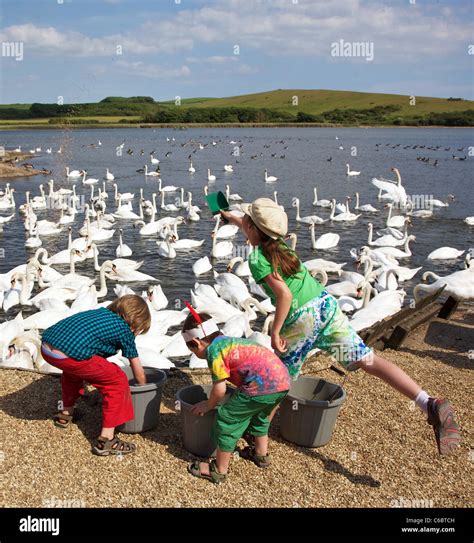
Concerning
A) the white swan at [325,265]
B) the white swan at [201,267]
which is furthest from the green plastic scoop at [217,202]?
the white swan at [201,267]

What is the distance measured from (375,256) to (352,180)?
22.6 m

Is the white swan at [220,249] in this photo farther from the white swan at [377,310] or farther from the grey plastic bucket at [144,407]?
the grey plastic bucket at [144,407]

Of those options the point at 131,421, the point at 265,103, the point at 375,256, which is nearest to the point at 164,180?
the point at 375,256

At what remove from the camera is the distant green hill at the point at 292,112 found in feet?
400

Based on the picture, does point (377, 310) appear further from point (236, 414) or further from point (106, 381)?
point (106, 381)

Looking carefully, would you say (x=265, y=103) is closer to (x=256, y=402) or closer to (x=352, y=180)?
(x=352, y=180)

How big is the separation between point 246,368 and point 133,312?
46.9 inches

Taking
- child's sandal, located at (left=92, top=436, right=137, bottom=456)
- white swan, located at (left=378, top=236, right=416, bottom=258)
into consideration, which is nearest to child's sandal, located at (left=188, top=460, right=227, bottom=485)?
child's sandal, located at (left=92, top=436, right=137, bottom=456)

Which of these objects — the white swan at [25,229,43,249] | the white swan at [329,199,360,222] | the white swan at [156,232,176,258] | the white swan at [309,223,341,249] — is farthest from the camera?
the white swan at [329,199,360,222]

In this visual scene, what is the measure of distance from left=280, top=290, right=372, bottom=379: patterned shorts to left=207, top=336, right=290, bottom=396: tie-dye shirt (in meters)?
0.36

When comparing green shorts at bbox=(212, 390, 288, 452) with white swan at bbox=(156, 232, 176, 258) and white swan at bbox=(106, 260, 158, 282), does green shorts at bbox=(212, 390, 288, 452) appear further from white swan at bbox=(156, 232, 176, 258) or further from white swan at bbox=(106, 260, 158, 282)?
white swan at bbox=(156, 232, 176, 258)

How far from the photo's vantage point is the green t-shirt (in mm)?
4883

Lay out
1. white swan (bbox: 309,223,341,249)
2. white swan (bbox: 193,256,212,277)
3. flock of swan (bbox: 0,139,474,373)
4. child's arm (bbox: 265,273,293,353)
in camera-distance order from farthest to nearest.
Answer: white swan (bbox: 309,223,341,249) < white swan (bbox: 193,256,212,277) < flock of swan (bbox: 0,139,474,373) < child's arm (bbox: 265,273,293,353)

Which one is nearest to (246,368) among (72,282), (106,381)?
(106,381)
